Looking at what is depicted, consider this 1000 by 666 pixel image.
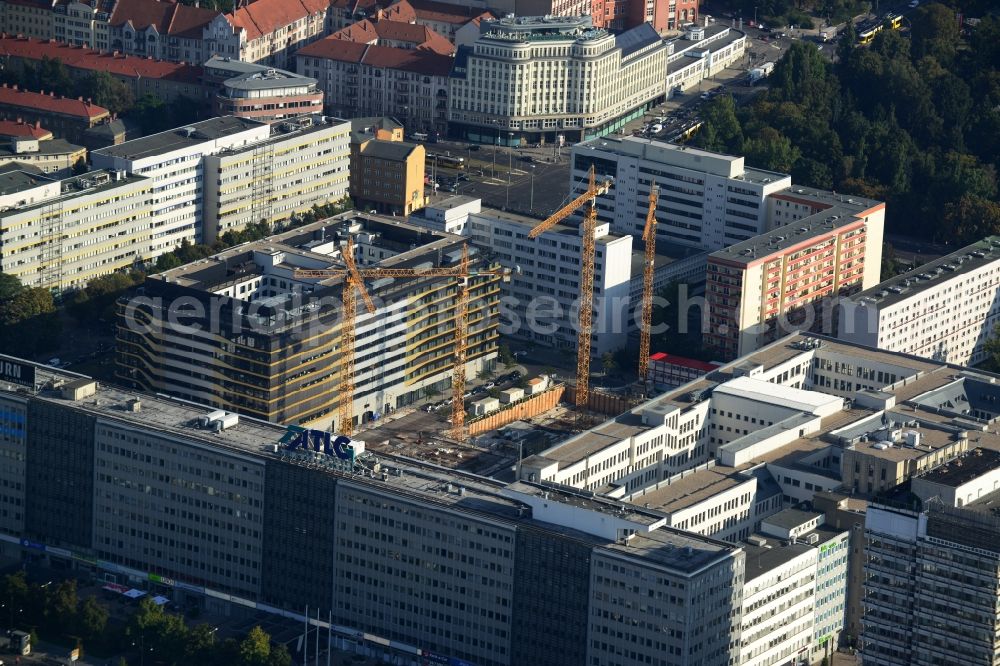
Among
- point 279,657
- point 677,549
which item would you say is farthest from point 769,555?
point 279,657

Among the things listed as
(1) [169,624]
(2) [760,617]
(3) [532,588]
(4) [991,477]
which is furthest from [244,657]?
(4) [991,477]

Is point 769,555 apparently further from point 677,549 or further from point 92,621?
point 92,621

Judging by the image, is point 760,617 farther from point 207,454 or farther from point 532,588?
point 207,454

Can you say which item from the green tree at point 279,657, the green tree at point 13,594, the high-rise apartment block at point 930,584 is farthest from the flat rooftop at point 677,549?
the green tree at point 13,594

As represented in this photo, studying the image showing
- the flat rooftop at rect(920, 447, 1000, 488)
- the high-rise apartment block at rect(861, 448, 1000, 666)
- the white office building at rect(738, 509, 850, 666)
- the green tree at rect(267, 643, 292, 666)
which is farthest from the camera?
the white office building at rect(738, 509, 850, 666)

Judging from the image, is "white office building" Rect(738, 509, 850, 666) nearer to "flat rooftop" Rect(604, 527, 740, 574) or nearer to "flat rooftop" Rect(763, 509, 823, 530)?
"flat rooftop" Rect(763, 509, 823, 530)

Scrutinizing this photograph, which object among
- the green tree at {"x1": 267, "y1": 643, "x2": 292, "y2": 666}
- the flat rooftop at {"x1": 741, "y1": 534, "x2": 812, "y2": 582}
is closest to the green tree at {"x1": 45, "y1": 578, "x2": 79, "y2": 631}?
the green tree at {"x1": 267, "y1": 643, "x2": 292, "y2": 666}
